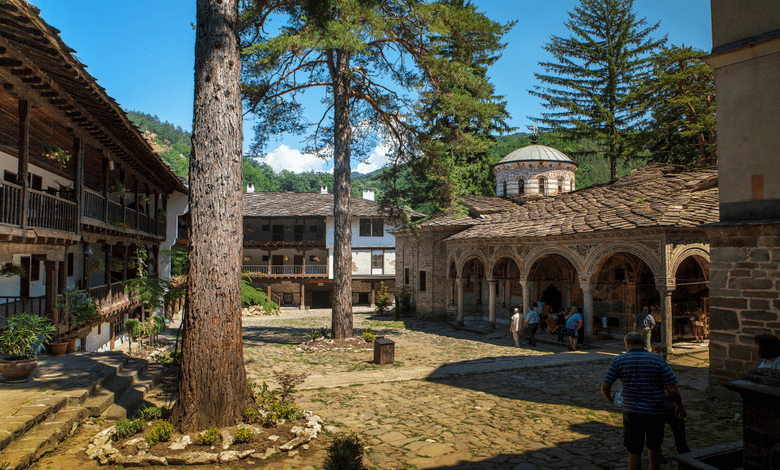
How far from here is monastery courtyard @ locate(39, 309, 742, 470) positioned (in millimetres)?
5633

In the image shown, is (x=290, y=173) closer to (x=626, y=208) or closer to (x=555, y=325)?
(x=555, y=325)

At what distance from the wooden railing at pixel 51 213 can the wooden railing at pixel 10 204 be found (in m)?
0.39

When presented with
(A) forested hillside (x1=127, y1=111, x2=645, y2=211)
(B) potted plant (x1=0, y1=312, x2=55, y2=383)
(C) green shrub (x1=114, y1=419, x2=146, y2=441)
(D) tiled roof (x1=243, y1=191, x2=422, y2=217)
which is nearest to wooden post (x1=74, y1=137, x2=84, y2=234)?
(B) potted plant (x1=0, y1=312, x2=55, y2=383)

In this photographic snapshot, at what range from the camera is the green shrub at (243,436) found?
5527 millimetres

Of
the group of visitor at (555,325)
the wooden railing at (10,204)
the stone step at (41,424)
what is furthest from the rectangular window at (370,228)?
the stone step at (41,424)

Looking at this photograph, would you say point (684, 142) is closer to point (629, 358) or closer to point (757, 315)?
point (757, 315)

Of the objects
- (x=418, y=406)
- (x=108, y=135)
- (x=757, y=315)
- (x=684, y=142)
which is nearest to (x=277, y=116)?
(x=108, y=135)

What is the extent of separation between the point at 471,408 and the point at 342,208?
29.3ft

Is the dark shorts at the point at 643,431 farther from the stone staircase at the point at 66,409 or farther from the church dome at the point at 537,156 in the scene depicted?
the church dome at the point at 537,156

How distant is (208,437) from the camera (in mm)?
5445

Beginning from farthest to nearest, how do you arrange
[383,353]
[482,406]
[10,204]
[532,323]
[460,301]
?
[460,301]
[532,323]
[383,353]
[482,406]
[10,204]

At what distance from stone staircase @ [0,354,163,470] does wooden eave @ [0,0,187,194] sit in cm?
472

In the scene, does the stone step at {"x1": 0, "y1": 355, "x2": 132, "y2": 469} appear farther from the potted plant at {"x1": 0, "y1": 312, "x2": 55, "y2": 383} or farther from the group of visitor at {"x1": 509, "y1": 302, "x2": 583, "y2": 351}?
the group of visitor at {"x1": 509, "y1": 302, "x2": 583, "y2": 351}

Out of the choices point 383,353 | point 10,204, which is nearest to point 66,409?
point 10,204
